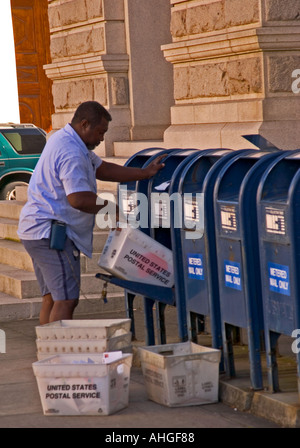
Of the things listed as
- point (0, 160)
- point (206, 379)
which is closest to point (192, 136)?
point (206, 379)

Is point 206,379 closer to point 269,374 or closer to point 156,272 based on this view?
point 269,374

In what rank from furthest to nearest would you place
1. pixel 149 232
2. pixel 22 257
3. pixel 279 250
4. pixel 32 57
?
pixel 32 57 → pixel 22 257 → pixel 149 232 → pixel 279 250

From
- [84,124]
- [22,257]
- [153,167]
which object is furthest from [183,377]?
[22,257]

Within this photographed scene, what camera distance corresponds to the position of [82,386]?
18.2ft

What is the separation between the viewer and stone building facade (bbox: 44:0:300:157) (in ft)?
28.8

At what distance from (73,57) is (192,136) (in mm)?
3419

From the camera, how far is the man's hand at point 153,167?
22.2 ft

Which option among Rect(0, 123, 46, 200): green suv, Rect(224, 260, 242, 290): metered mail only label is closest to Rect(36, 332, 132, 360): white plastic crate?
Rect(224, 260, 242, 290): metered mail only label

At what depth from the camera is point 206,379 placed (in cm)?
577

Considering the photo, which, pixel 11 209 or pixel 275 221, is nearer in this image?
pixel 275 221

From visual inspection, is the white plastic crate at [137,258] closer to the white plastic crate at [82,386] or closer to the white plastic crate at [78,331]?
the white plastic crate at [78,331]

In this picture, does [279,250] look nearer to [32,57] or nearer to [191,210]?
[191,210]

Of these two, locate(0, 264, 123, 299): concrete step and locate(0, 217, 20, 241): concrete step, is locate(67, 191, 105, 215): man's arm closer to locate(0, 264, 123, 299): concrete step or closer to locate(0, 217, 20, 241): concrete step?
locate(0, 264, 123, 299): concrete step

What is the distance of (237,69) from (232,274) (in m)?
3.76
